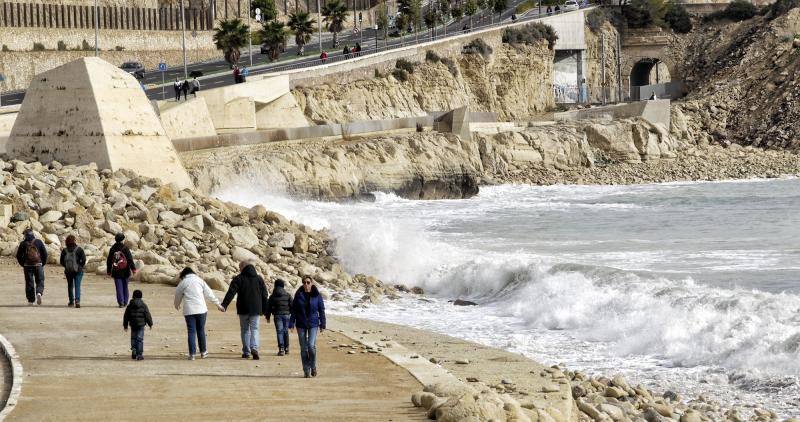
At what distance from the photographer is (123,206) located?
28.0 m

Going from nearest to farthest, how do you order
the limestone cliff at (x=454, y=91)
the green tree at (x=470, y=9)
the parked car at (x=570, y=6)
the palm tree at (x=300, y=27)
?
1. the limestone cliff at (x=454, y=91)
2. the palm tree at (x=300, y=27)
3. the parked car at (x=570, y=6)
4. the green tree at (x=470, y=9)

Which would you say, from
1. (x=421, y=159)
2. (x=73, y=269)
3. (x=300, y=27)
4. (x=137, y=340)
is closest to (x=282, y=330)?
(x=137, y=340)

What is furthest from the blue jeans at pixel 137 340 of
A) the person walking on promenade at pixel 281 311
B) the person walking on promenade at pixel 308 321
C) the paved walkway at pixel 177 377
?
the person walking on promenade at pixel 308 321

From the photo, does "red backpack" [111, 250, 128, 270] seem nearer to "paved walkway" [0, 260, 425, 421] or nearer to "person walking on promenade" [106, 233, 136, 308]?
"person walking on promenade" [106, 233, 136, 308]

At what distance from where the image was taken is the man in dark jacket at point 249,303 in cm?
1561

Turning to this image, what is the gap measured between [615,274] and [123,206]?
9781 millimetres

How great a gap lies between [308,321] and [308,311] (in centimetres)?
Result: 11

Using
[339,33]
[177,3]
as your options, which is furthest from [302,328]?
[339,33]

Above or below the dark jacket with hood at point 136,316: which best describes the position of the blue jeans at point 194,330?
below

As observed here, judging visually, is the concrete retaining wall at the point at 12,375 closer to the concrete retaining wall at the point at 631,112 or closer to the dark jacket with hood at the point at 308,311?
the dark jacket with hood at the point at 308,311

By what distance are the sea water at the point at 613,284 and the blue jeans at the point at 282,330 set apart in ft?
13.8

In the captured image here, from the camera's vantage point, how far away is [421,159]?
54219mm

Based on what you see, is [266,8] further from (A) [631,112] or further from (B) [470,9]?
(A) [631,112]

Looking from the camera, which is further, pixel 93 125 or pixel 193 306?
pixel 93 125
